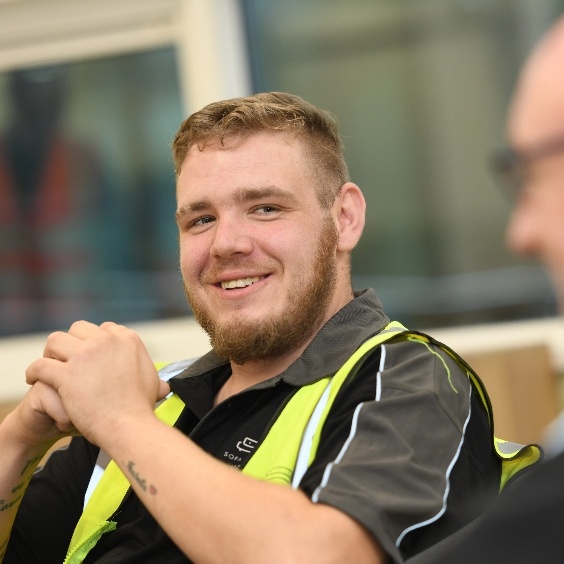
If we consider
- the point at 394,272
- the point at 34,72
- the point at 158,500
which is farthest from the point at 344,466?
the point at 34,72

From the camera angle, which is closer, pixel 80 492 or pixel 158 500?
pixel 158 500

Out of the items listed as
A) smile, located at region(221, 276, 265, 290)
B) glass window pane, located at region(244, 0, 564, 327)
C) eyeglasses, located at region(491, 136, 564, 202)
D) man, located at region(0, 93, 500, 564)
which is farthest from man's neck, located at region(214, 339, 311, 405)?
glass window pane, located at region(244, 0, 564, 327)

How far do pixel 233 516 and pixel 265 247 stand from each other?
1.99 feet

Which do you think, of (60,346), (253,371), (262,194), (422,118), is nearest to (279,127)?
(262,194)

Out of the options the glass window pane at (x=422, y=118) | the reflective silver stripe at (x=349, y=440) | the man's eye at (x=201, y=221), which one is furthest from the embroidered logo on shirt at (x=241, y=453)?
the glass window pane at (x=422, y=118)

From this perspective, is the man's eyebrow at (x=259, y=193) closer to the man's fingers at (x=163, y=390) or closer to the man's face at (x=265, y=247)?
the man's face at (x=265, y=247)

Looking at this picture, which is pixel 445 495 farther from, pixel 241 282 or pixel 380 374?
pixel 241 282

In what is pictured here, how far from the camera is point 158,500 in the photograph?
1.32 m

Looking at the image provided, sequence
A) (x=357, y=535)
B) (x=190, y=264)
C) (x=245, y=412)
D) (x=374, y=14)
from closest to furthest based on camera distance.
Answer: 1. (x=357, y=535)
2. (x=245, y=412)
3. (x=190, y=264)
4. (x=374, y=14)

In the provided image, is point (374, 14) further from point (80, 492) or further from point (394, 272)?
point (80, 492)

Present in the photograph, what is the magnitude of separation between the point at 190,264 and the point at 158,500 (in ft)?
2.00

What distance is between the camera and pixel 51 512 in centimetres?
186

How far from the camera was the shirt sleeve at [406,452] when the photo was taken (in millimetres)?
1282

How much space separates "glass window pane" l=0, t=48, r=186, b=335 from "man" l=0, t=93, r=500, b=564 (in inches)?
62.3
